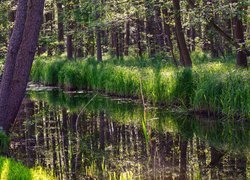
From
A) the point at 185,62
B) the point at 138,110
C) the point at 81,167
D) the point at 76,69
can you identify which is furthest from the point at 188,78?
the point at 76,69

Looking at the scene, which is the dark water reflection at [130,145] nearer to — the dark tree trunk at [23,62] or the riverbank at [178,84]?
the riverbank at [178,84]

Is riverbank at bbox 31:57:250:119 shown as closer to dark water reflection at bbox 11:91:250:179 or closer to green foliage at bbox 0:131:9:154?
dark water reflection at bbox 11:91:250:179

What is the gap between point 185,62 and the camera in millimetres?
16469

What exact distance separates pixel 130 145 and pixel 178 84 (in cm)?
394

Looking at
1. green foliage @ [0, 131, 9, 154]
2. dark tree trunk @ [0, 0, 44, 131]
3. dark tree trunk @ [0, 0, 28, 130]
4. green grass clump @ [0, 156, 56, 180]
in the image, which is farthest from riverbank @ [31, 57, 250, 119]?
green grass clump @ [0, 156, 56, 180]

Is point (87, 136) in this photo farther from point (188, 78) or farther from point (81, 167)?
point (188, 78)

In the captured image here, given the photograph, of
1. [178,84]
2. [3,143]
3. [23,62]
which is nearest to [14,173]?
[3,143]

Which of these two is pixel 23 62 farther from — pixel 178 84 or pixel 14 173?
pixel 178 84

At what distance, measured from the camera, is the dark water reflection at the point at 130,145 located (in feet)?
26.0

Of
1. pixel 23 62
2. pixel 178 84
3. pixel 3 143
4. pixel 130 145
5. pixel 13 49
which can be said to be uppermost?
pixel 13 49

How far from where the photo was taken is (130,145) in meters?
9.98

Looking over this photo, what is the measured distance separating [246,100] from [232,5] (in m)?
2.68

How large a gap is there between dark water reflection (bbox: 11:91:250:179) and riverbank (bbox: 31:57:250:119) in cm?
55

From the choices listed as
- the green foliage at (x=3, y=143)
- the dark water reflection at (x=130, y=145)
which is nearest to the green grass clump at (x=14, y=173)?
the dark water reflection at (x=130, y=145)
